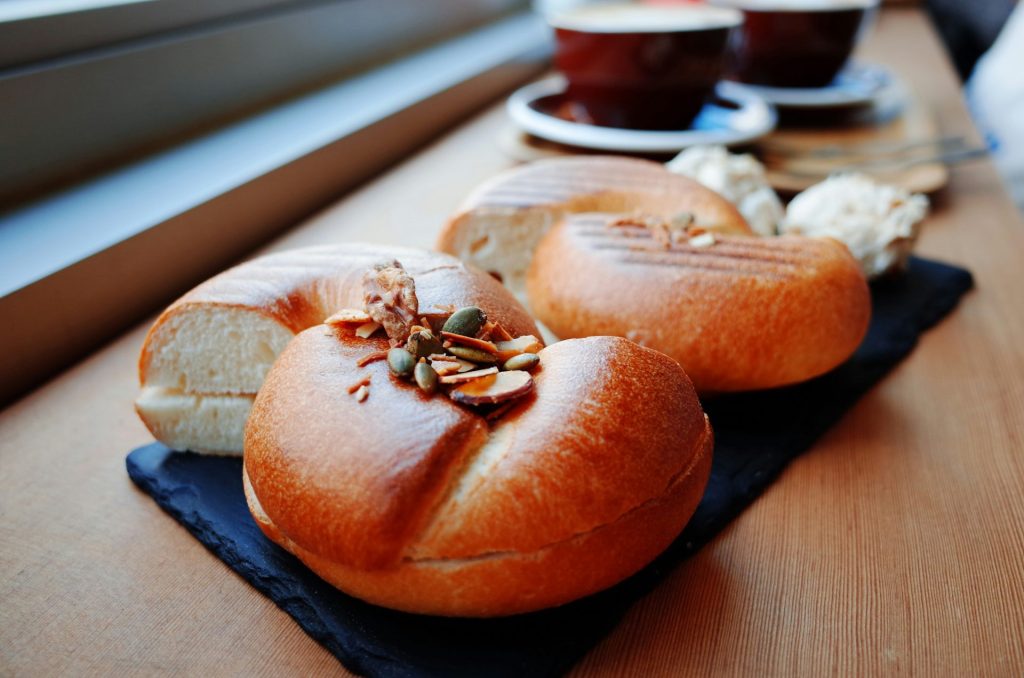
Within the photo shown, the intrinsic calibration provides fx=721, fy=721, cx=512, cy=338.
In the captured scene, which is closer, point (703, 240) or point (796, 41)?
point (703, 240)

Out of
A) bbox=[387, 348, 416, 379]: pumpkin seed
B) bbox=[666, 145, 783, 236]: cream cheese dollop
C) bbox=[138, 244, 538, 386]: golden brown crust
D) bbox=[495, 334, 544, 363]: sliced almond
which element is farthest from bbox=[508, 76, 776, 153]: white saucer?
bbox=[387, 348, 416, 379]: pumpkin seed

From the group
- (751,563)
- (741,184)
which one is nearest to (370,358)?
(751,563)

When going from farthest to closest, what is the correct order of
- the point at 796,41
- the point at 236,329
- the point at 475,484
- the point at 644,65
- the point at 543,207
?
the point at 796,41 → the point at 644,65 → the point at 543,207 → the point at 236,329 → the point at 475,484

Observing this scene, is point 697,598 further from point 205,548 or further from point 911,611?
point 205,548

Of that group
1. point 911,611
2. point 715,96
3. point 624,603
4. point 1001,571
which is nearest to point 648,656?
point 624,603

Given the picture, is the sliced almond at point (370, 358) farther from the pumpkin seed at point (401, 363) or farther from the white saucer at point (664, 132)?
the white saucer at point (664, 132)

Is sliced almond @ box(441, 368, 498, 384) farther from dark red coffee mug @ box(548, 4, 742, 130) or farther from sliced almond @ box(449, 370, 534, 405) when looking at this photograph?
dark red coffee mug @ box(548, 4, 742, 130)

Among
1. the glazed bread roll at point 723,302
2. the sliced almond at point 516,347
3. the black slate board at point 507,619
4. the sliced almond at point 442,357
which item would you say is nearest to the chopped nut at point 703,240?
the glazed bread roll at point 723,302

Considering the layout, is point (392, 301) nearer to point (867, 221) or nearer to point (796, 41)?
point (867, 221)
